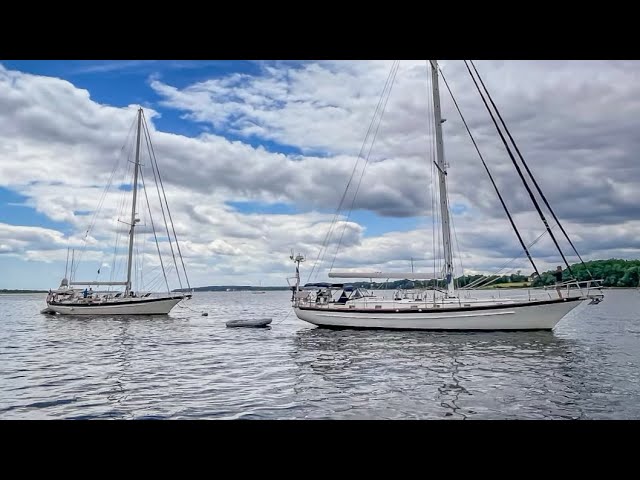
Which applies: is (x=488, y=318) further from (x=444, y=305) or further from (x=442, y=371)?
(x=442, y=371)

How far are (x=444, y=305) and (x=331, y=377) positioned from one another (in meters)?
10.6

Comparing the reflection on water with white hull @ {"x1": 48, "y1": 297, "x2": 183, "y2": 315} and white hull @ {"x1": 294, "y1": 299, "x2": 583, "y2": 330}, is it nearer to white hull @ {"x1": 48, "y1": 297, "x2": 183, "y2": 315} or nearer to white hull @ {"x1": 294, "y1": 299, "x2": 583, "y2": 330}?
white hull @ {"x1": 294, "y1": 299, "x2": 583, "y2": 330}

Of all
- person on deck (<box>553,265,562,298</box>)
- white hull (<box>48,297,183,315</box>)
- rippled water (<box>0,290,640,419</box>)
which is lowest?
rippled water (<box>0,290,640,419</box>)

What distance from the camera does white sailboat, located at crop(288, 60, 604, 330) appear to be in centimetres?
2094

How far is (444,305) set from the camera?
21.5 metres

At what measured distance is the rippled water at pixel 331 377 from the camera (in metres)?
8.73

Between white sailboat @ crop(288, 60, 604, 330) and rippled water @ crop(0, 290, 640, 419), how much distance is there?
71 centimetres

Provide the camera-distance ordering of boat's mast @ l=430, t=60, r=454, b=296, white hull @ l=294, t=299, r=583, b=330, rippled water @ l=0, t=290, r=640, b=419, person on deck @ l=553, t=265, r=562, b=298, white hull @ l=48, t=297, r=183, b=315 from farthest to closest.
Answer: white hull @ l=48, t=297, r=183, b=315, boat's mast @ l=430, t=60, r=454, b=296, white hull @ l=294, t=299, r=583, b=330, person on deck @ l=553, t=265, r=562, b=298, rippled water @ l=0, t=290, r=640, b=419

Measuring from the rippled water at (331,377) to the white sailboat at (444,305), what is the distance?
2.34 feet

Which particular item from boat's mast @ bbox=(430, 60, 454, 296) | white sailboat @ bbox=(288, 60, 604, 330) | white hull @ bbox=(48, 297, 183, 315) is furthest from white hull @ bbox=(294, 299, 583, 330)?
white hull @ bbox=(48, 297, 183, 315)
